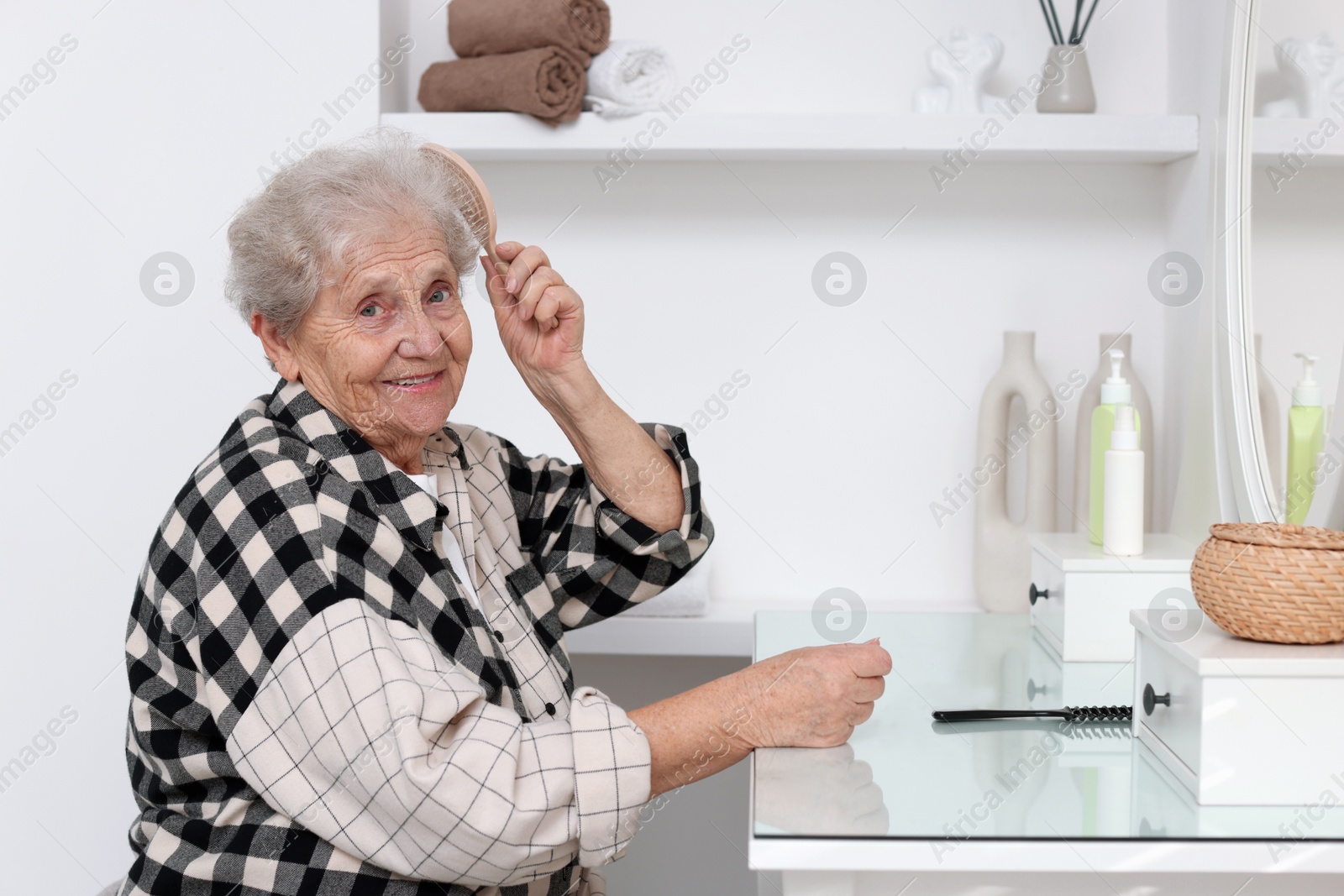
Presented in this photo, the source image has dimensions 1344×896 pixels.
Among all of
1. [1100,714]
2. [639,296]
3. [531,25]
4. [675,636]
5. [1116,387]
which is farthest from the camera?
[639,296]

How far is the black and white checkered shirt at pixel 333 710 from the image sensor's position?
0.91m

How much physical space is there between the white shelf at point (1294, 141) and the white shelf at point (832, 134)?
0.23 meters

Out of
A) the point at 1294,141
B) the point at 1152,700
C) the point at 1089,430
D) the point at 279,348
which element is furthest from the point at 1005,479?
the point at 279,348

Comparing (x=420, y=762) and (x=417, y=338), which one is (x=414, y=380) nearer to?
(x=417, y=338)

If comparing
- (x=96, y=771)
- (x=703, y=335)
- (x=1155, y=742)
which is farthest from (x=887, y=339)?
Result: (x=96, y=771)

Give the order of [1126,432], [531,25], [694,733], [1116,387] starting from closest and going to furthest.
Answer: [694,733], [1126,432], [1116,387], [531,25]

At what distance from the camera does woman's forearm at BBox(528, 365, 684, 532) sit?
1.30 metres

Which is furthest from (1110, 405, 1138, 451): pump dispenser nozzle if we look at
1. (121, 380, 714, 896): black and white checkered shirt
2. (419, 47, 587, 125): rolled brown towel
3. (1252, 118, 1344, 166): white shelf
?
(419, 47, 587, 125): rolled brown towel

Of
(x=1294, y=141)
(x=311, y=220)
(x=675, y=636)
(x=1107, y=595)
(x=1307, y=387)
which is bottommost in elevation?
(x=675, y=636)

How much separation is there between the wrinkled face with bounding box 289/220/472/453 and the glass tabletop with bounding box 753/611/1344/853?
0.50m

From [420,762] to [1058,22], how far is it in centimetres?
147

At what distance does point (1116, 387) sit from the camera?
1.48m

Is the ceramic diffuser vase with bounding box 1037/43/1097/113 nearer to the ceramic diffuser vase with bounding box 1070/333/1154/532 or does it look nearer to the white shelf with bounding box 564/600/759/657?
the ceramic diffuser vase with bounding box 1070/333/1154/532

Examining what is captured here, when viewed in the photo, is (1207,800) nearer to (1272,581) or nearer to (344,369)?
(1272,581)
